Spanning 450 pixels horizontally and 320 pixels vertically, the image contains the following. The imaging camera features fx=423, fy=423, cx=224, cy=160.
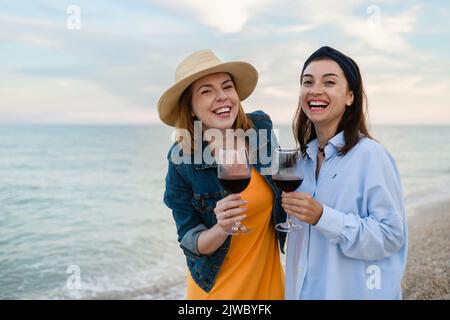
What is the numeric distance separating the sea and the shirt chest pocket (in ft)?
10.7

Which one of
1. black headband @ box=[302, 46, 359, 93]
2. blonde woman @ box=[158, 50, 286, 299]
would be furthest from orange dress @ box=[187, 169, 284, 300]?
black headband @ box=[302, 46, 359, 93]

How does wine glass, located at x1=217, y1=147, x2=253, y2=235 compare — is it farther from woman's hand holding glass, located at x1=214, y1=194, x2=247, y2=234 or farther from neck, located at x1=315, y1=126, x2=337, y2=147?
neck, located at x1=315, y1=126, x2=337, y2=147

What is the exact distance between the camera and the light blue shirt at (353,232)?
6.93ft

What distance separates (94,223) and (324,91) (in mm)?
16482

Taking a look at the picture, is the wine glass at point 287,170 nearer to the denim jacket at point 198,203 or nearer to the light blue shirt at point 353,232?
the light blue shirt at point 353,232

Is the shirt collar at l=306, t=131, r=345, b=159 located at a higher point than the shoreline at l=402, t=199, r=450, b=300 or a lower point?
higher

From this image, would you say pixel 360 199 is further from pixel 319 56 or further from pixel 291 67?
pixel 291 67

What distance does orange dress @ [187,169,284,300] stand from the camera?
2572 millimetres

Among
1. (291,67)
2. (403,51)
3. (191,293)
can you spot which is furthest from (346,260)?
(403,51)

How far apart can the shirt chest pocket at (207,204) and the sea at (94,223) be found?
3248 mm

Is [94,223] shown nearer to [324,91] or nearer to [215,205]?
[215,205]

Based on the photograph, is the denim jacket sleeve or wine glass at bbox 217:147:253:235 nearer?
wine glass at bbox 217:147:253:235
